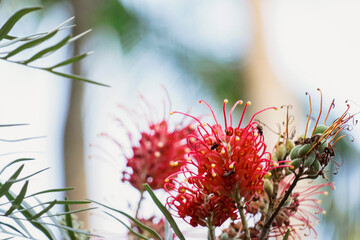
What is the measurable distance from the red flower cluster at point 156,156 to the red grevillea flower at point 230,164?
10.3 inches

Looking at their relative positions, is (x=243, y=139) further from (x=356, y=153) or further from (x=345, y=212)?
(x=356, y=153)

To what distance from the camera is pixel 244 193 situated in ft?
1.70

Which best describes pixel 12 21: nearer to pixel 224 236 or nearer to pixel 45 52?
pixel 45 52

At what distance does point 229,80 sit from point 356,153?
5.63 ft

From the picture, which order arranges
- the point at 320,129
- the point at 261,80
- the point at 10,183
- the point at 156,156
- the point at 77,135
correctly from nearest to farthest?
1. the point at 10,183
2. the point at 320,129
3. the point at 156,156
4. the point at 77,135
5. the point at 261,80

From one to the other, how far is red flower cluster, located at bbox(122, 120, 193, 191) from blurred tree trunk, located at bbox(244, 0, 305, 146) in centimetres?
86

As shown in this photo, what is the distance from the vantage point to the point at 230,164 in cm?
53

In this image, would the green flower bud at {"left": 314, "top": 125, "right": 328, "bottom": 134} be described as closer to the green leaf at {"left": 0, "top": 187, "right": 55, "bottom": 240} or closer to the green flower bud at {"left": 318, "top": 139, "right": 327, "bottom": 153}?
the green flower bud at {"left": 318, "top": 139, "right": 327, "bottom": 153}

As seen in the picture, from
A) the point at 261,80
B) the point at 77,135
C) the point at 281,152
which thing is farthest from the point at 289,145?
the point at 261,80

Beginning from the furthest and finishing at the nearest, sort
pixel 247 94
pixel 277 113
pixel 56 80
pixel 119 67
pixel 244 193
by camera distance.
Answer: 1. pixel 119 67
2. pixel 56 80
3. pixel 247 94
4. pixel 277 113
5. pixel 244 193

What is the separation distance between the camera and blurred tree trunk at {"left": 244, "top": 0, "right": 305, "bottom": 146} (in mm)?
1893

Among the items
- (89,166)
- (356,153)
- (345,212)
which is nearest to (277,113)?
(356,153)

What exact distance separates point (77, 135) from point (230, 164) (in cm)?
123

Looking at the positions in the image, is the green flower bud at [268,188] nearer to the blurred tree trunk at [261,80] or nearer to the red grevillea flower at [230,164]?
the red grevillea flower at [230,164]
